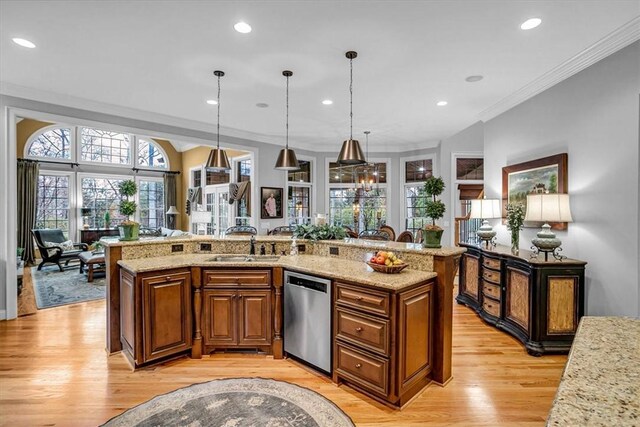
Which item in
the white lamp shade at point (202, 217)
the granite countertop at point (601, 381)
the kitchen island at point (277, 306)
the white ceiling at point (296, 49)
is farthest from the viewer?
the white lamp shade at point (202, 217)

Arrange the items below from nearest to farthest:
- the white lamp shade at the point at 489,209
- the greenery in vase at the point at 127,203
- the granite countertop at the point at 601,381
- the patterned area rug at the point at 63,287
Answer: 1. the granite countertop at the point at 601,381
2. the greenery in vase at the point at 127,203
3. the white lamp shade at the point at 489,209
4. the patterned area rug at the point at 63,287

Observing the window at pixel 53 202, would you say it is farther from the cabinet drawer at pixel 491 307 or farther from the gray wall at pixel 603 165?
the gray wall at pixel 603 165

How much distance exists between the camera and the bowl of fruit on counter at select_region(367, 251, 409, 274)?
2609mm

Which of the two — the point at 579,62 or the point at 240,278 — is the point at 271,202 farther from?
the point at 579,62

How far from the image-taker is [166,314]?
9.72 feet

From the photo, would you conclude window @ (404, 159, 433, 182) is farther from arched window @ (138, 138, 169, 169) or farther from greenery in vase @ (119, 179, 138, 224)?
arched window @ (138, 138, 169, 169)

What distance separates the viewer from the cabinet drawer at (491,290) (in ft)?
12.7

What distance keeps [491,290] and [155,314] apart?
378 cm

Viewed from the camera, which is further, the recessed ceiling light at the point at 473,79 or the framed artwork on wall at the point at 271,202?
the framed artwork on wall at the point at 271,202

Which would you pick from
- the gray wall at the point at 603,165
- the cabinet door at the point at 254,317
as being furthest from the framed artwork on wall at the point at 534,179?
the cabinet door at the point at 254,317

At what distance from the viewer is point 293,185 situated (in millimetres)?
7781

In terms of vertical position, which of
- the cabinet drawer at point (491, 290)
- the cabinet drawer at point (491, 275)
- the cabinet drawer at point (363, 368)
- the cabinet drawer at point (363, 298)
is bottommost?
the cabinet drawer at point (363, 368)

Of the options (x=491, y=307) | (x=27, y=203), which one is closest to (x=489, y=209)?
(x=491, y=307)

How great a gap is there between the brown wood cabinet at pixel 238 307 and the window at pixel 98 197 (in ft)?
25.5
